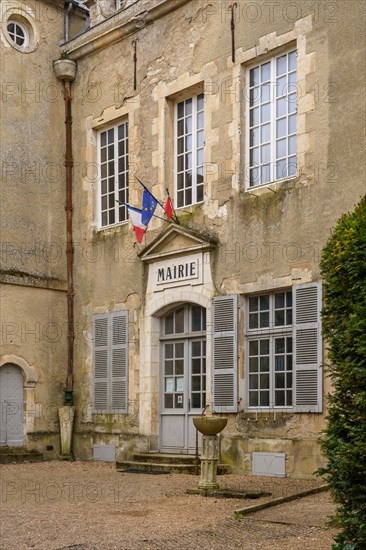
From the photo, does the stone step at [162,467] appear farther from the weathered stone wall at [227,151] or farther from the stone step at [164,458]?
the weathered stone wall at [227,151]

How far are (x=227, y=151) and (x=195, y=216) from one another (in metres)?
0.99

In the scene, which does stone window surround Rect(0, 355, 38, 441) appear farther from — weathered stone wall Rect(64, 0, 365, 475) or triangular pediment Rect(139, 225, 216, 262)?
triangular pediment Rect(139, 225, 216, 262)

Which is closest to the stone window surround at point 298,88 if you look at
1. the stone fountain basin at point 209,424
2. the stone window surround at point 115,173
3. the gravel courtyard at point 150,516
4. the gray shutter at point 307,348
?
the gray shutter at point 307,348

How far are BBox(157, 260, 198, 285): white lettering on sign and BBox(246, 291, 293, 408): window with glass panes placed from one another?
103 cm

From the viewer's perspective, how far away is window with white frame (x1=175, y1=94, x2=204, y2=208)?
11.6 meters

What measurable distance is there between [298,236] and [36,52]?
6.08 metres

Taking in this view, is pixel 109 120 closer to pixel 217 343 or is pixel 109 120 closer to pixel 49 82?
pixel 49 82

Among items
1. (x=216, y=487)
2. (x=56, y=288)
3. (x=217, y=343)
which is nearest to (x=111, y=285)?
(x=56, y=288)

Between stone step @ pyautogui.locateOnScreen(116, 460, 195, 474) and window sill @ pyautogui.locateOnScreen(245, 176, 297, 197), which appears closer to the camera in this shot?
window sill @ pyautogui.locateOnScreen(245, 176, 297, 197)

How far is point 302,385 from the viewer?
377 inches

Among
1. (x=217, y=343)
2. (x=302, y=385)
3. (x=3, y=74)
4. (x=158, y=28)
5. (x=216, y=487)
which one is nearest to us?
(x=216, y=487)

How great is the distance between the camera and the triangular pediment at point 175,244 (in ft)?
36.2

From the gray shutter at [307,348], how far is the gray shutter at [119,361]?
3314 mm

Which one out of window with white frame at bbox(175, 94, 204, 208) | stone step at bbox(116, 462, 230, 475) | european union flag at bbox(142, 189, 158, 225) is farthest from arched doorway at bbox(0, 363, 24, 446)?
window with white frame at bbox(175, 94, 204, 208)
